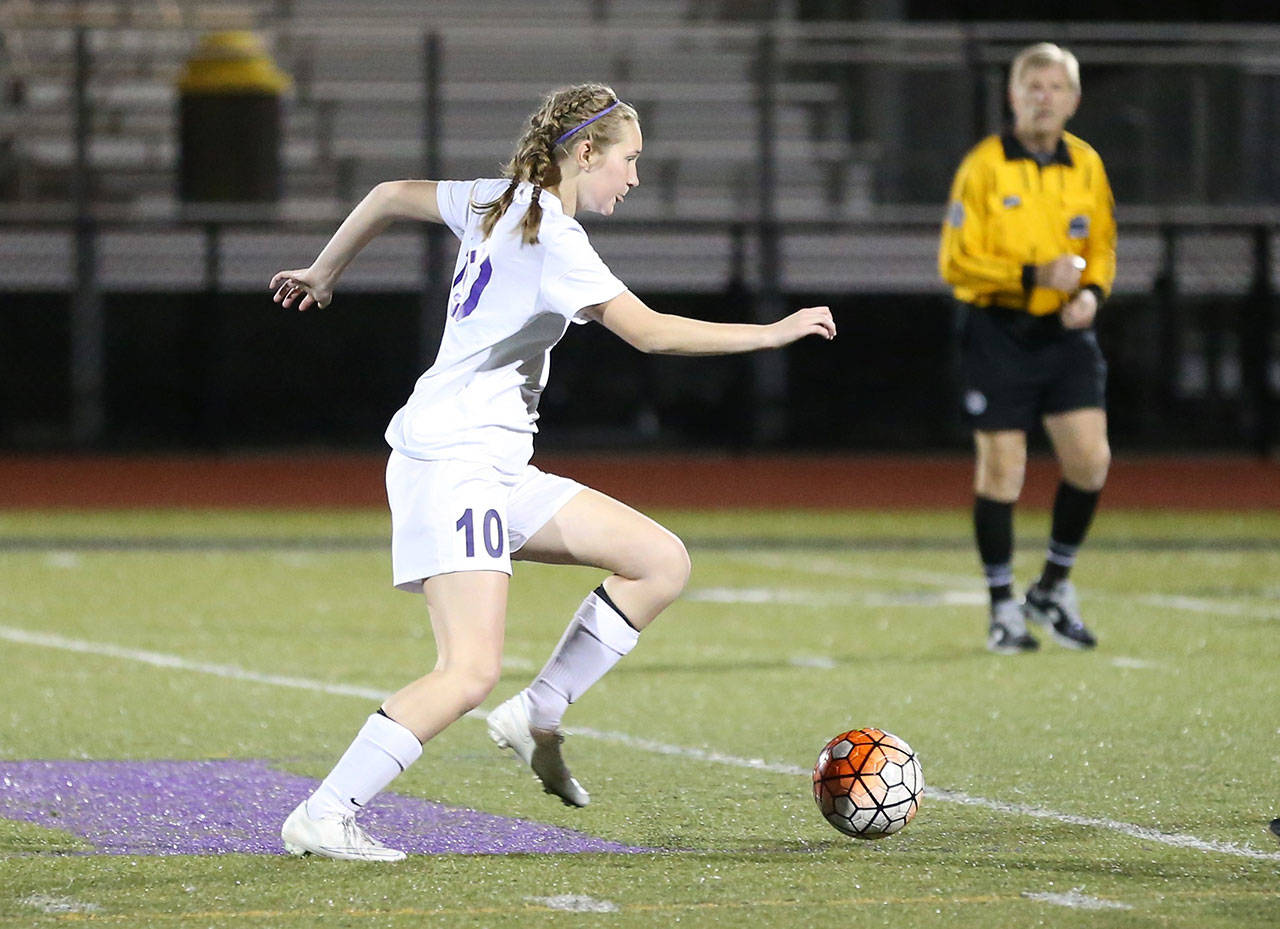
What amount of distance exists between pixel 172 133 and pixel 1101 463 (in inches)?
579

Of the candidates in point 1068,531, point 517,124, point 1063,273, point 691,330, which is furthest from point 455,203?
point 517,124

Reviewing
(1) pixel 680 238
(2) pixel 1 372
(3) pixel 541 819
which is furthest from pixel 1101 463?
(2) pixel 1 372

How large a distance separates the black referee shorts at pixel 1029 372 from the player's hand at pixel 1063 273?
0.27 meters

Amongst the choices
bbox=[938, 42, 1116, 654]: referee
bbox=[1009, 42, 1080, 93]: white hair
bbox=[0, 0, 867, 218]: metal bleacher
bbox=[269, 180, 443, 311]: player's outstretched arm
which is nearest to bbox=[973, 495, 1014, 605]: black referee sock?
bbox=[938, 42, 1116, 654]: referee

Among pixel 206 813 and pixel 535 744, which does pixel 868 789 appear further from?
pixel 206 813

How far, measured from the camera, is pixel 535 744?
5.16 meters

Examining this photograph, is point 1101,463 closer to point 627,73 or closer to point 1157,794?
point 1157,794

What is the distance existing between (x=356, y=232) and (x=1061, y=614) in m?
4.21

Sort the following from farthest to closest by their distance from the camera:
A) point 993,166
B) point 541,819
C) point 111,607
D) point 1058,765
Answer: point 111,607
point 993,166
point 1058,765
point 541,819

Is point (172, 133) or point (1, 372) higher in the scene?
point (172, 133)

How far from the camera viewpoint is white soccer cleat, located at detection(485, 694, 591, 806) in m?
5.16

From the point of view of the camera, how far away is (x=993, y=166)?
832cm

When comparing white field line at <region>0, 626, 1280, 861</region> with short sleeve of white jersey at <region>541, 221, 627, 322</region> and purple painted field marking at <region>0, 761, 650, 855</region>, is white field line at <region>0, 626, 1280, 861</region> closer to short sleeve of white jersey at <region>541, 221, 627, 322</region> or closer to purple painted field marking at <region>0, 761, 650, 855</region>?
purple painted field marking at <region>0, 761, 650, 855</region>

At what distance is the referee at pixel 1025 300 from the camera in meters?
8.21
